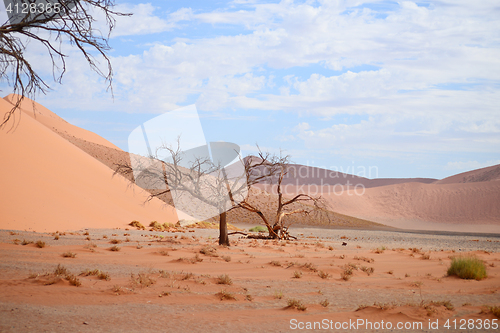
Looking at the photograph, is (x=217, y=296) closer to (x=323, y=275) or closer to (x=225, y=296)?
(x=225, y=296)

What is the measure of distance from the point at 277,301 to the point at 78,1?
24.1 feet

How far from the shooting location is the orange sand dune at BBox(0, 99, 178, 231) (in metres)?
22.3

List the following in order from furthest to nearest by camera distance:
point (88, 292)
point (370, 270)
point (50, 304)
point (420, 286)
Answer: point (370, 270) < point (420, 286) < point (88, 292) < point (50, 304)

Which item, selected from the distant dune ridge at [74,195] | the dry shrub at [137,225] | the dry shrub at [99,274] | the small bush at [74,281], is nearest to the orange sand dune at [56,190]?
the distant dune ridge at [74,195]

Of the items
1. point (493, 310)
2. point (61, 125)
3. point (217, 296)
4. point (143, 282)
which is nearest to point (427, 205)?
point (61, 125)

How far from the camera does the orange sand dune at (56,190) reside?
2233 cm

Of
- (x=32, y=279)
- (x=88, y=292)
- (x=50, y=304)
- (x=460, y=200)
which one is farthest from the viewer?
(x=460, y=200)

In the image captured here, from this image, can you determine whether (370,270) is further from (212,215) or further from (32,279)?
(212,215)

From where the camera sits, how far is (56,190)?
26.1 metres

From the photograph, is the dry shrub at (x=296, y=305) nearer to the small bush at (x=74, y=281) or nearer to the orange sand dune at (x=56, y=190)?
the small bush at (x=74, y=281)

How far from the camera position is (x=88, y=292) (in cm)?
688

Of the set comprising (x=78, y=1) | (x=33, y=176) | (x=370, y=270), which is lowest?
(x=370, y=270)

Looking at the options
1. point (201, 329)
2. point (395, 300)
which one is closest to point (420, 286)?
point (395, 300)

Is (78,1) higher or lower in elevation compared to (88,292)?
higher
